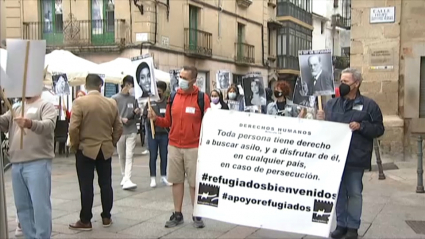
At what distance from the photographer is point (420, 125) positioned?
34.2 ft

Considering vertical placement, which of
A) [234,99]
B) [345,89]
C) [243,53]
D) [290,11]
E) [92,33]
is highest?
[290,11]

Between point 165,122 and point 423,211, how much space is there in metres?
3.69

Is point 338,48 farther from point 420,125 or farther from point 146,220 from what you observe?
point 146,220

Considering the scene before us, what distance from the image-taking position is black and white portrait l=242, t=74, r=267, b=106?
1023cm

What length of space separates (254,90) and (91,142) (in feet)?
17.3

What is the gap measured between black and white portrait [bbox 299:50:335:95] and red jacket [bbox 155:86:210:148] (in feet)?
4.36

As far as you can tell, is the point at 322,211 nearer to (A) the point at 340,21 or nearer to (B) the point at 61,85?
(B) the point at 61,85

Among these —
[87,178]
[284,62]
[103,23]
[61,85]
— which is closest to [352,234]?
[87,178]

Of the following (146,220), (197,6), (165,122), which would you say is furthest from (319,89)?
(197,6)

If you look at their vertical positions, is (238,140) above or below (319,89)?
below

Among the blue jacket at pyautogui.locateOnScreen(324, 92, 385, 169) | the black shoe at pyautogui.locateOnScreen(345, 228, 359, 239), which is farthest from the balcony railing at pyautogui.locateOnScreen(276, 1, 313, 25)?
the black shoe at pyautogui.locateOnScreen(345, 228, 359, 239)

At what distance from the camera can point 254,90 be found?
10.3 meters

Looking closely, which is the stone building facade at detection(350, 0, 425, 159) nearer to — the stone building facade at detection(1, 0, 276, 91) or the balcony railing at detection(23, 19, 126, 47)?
the stone building facade at detection(1, 0, 276, 91)

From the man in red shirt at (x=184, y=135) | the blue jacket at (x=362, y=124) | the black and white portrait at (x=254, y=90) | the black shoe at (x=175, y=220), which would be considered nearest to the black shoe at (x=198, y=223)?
the man in red shirt at (x=184, y=135)
